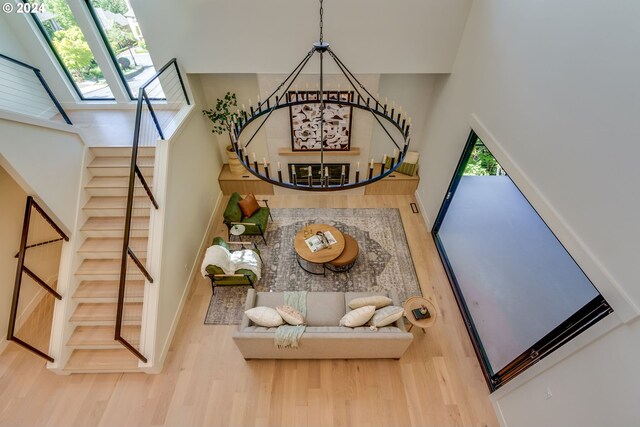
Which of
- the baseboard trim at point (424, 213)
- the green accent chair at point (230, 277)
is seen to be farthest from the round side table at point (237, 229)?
the baseboard trim at point (424, 213)

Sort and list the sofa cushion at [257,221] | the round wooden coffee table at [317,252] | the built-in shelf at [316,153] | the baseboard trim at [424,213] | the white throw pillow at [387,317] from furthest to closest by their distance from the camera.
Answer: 1. the built-in shelf at [316,153]
2. the baseboard trim at [424,213]
3. the sofa cushion at [257,221]
4. the round wooden coffee table at [317,252]
5. the white throw pillow at [387,317]

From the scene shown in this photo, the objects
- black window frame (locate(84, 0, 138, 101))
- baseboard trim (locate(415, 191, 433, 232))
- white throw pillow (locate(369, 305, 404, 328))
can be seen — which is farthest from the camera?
baseboard trim (locate(415, 191, 433, 232))

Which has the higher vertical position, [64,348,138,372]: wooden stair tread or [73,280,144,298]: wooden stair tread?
[73,280,144,298]: wooden stair tread

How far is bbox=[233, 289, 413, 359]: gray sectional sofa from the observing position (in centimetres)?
315

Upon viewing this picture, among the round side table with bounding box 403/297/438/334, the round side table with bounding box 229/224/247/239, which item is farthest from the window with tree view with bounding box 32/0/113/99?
the round side table with bounding box 403/297/438/334

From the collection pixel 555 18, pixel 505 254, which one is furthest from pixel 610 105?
pixel 505 254

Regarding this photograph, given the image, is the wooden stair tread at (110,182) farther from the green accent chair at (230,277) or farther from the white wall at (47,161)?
the green accent chair at (230,277)

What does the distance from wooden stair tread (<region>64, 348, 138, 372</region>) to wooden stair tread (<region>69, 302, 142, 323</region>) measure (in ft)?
1.41

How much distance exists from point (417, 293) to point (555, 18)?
3.58 m

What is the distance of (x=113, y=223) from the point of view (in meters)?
3.78

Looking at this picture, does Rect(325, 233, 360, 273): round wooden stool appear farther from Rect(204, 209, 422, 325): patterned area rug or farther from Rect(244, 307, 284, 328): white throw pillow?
Rect(244, 307, 284, 328): white throw pillow

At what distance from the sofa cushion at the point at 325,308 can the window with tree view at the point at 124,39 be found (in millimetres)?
4748

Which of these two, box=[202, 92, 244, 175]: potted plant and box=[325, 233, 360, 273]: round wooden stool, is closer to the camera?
box=[325, 233, 360, 273]: round wooden stool

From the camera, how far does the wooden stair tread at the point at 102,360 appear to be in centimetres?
345
